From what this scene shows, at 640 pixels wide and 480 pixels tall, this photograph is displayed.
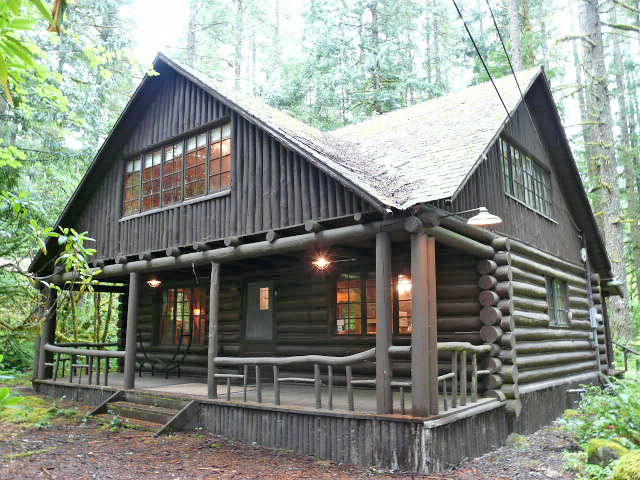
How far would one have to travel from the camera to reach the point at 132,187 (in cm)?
1278

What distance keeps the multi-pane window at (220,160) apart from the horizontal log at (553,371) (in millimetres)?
6614

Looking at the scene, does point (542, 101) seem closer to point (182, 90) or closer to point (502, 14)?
point (182, 90)

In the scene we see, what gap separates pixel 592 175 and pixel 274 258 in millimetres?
15434

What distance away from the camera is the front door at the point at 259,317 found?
12.7 metres

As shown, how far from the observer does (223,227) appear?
10148 mm

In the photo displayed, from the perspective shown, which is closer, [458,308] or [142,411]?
[458,308]

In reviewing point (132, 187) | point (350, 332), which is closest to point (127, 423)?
point (350, 332)

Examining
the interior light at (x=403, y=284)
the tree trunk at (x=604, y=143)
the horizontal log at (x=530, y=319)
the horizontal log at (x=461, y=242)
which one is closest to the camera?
the horizontal log at (x=461, y=242)

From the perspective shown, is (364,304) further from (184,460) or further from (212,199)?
(184,460)

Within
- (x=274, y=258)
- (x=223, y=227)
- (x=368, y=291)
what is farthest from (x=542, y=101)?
(x=223, y=227)

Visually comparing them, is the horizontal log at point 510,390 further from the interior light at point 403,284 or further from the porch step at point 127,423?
the porch step at point 127,423

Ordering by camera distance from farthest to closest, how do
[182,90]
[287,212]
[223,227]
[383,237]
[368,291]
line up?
[182,90], [368,291], [223,227], [287,212], [383,237]

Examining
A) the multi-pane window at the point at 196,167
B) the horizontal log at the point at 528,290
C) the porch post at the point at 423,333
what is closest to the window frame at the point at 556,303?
the horizontal log at the point at 528,290

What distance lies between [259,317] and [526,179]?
6867 mm
